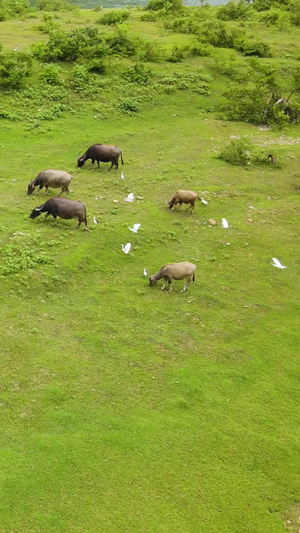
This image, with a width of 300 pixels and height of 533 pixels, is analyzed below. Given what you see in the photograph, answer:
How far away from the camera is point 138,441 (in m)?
9.37

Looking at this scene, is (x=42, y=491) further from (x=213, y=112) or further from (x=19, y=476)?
(x=213, y=112)

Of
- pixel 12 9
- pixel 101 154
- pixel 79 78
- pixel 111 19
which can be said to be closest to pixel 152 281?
pixel 101 154

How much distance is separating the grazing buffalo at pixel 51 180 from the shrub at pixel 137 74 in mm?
13349

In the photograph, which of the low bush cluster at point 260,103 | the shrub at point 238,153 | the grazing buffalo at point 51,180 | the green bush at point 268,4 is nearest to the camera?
the grazing buffalo at point 51,180

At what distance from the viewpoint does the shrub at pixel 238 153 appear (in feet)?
74.9

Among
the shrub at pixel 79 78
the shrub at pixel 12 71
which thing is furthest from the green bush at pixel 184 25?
the shrub at pixel 12 71

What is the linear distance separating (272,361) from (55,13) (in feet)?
120

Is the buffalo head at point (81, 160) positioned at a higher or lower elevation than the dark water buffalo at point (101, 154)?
lower

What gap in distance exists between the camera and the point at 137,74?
28.7 m

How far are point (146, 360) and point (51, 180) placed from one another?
8.08 m

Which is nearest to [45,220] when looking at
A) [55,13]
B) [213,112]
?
[213,112]

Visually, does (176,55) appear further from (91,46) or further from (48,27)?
(48,27)

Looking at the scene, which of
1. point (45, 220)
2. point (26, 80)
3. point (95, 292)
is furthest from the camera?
point (26, 80)

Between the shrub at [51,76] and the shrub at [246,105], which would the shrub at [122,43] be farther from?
the shrub at [246,105]
